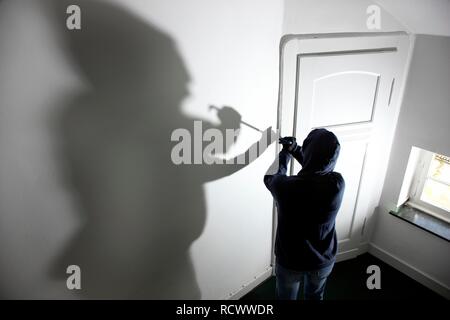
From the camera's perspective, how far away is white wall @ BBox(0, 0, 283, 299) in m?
1.25

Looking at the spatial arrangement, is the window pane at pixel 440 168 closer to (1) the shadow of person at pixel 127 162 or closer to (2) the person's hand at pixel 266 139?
(2) the person's hand at pixel 266 139

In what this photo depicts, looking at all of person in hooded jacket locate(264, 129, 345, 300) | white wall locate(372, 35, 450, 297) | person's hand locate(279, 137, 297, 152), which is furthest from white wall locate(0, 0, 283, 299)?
white wall locate(372, 35, 450, 297)

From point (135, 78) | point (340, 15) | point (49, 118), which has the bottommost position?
point (49, 118)

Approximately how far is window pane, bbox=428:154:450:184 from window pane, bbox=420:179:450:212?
5 centimetres

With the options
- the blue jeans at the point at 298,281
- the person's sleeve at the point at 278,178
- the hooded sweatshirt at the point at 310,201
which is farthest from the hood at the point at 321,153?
the blue jeans at the point at 298,281

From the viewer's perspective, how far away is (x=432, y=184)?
275 centimetres

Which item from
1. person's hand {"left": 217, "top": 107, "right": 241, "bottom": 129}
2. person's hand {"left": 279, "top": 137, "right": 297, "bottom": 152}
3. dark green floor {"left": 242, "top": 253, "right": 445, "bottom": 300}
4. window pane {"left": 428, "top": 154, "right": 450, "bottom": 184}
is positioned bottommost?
dark green floor {"left": 242, "top": 253, "right": 445, "bottom": 300}

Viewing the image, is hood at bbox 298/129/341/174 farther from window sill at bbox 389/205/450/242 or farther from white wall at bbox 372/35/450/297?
window sill at bbox 389/205/450/242

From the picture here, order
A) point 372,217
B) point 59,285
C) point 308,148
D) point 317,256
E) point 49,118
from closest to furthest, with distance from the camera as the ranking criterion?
point 49,118
point 59,285
point 308,148
point 317,256
point 372,217

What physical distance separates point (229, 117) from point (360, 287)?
1.87 metres

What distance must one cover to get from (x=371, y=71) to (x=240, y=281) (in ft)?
5.99
